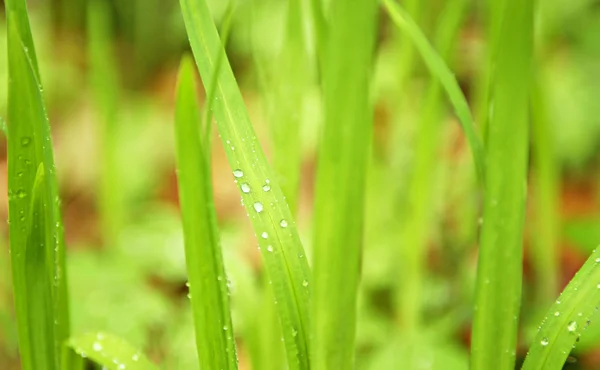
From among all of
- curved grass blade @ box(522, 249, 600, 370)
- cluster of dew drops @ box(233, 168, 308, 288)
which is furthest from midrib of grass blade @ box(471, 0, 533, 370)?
cluster of dew drops @ box(233, 168, 308, 288)

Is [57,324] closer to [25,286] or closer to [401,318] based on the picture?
[25,286]

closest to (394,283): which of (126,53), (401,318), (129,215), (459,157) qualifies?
(401,318)

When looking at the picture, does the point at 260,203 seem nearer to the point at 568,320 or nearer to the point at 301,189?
the point at 568,320

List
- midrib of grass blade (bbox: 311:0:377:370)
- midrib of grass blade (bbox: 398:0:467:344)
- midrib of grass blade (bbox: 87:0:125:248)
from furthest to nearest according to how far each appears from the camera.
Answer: midrib of grass blade (bbox: 87:0:125:248) < midrib of grass blade (bbox: 398:0:467:344) < midrib of grass blade (bbox: 311:0:377:370)

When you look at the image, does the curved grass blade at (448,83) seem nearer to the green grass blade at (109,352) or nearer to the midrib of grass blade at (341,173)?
the midrib of grass blade at (341,173)

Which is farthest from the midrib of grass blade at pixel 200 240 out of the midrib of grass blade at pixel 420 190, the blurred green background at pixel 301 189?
the midrib of grass blade at pixel 420 190

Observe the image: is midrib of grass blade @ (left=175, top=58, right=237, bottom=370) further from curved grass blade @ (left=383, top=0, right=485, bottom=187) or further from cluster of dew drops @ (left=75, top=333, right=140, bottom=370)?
curved grass blade @ (left=383, top=0, right=485, bottom=187)
